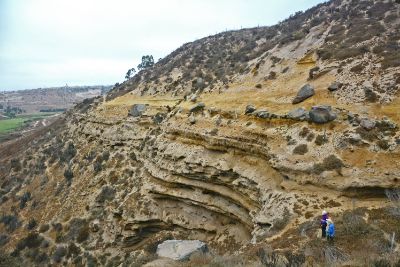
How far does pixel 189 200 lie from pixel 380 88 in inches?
692

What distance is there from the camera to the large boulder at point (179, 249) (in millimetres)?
20156

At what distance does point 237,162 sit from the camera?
28781 millimetres

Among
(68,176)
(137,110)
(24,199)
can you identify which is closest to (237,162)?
(137,110)

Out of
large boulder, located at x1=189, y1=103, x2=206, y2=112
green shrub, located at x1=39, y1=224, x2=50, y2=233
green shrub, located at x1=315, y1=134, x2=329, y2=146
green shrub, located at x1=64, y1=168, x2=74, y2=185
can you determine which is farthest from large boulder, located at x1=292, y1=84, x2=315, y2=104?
green shrub, located at x1=64, y1=168, x2=74, y2=185

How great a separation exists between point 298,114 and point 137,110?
86.9 ft

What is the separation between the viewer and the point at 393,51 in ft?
106

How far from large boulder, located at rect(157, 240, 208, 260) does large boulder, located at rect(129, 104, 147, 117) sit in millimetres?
28145

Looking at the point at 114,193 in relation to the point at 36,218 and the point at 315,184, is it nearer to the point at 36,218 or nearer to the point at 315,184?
the point at 36,218

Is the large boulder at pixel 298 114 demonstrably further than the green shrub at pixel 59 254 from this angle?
No

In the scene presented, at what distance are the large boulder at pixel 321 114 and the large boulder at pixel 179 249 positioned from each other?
12.1m

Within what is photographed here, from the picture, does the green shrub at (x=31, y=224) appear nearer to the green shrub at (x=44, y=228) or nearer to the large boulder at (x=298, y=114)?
the green shrub at (x=44, y=228)

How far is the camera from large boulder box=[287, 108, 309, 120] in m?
27.2

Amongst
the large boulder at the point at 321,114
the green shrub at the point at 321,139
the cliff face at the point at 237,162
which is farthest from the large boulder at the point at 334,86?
the green shrub at the point at 321,139

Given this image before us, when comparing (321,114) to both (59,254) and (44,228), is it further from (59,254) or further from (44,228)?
(44,228)
